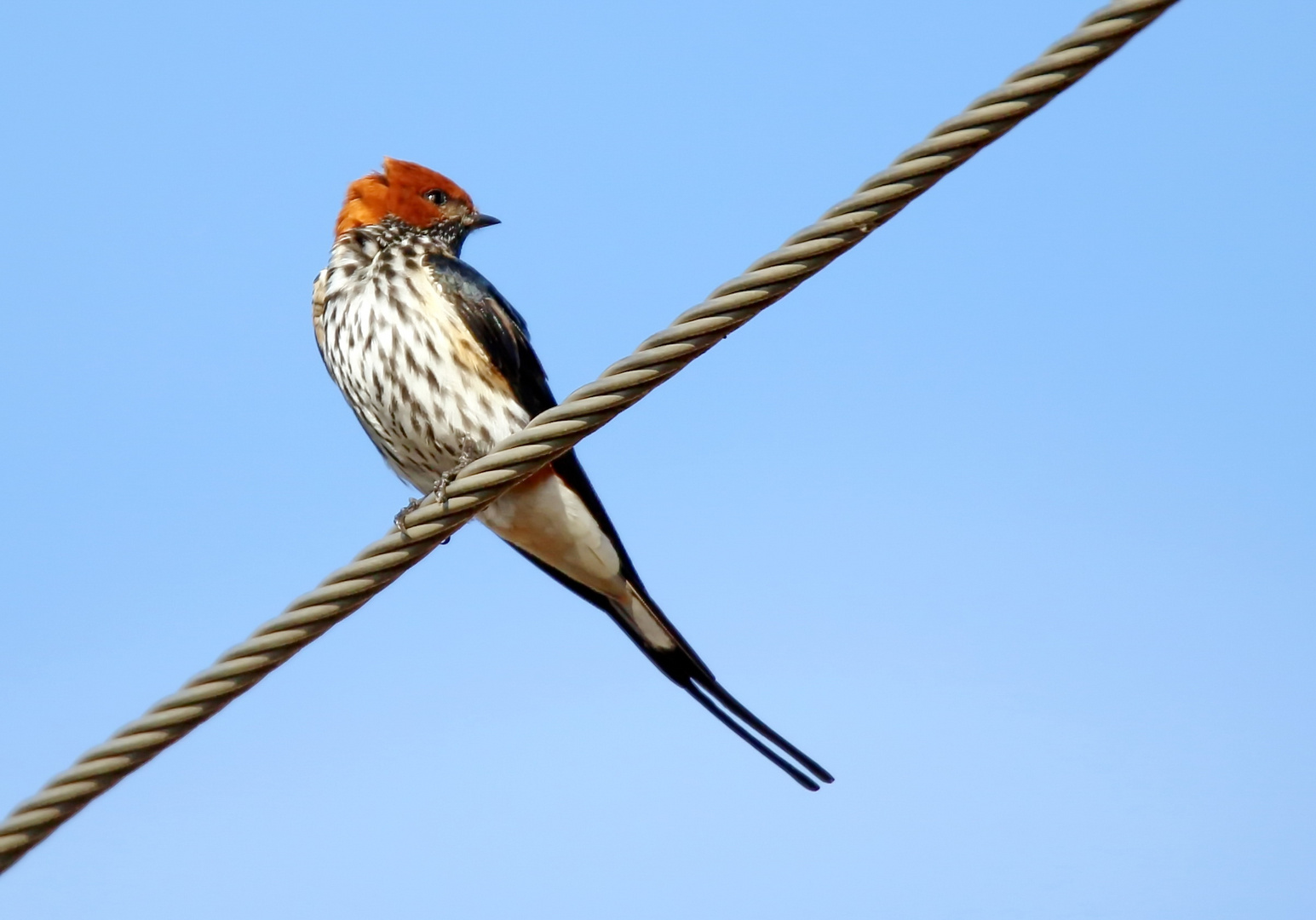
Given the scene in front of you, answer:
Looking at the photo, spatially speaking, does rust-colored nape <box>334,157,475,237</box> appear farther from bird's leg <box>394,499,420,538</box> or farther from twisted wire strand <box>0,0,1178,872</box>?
twisted wire strand <box>0,0,1178,872</box>

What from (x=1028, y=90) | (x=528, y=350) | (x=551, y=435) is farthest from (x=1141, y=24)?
(x=528, y=350)

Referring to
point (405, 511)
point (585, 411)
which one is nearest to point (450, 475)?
point (405, 511)

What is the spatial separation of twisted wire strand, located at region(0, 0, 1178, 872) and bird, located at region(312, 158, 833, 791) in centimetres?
175

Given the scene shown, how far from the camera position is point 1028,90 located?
3.03 metres

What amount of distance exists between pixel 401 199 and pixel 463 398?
5.41 feet

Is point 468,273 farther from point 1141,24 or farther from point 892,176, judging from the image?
point 1141,24

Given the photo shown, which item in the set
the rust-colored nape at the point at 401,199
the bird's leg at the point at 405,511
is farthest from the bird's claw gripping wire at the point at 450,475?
the rust-colored nape at the point at 401,199

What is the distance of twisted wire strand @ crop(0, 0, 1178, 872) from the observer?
3.03 metres

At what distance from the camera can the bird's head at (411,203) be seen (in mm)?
7031

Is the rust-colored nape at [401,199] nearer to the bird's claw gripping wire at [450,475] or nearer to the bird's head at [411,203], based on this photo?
the bird's head at [411,203]

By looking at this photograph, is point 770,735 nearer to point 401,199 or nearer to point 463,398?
point 463,398

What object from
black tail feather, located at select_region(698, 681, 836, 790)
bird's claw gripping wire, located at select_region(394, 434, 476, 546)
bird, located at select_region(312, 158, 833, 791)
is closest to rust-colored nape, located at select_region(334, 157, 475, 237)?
bird, located at select_region(312, 158, 833, 791)

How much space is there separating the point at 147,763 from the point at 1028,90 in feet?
7.85

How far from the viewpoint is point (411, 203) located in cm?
710
